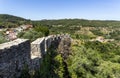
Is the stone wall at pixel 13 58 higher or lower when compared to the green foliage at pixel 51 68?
higher

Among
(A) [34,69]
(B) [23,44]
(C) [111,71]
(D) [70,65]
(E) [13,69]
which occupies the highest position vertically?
(B) [23,44]

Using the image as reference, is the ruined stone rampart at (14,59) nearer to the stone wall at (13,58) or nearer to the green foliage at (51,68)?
the stone wall at (13,58)

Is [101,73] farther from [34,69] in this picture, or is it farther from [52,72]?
[34,69]

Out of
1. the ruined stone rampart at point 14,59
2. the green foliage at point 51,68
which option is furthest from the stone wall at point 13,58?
the green foliage at point 51,68

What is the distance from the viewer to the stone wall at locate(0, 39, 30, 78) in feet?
26.9

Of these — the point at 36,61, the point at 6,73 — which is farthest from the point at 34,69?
the point at 6,73

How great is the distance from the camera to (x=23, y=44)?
10.5 metres

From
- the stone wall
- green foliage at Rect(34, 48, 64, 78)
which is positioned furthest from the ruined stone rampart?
green foliage at Rect(34, 48, 64, 78)

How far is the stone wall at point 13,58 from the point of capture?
26.9 feet

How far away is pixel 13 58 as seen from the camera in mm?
9055

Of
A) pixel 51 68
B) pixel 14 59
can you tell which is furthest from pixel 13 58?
pixel 51 68

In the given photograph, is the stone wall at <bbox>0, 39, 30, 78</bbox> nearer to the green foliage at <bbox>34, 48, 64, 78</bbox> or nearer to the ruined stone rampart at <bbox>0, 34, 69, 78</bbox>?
the ruined stone rampart at <bbox>0, 34, 69, 78</bbox>

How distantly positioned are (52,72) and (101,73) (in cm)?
720

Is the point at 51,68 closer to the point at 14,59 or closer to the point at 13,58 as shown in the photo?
the point at 14,59
